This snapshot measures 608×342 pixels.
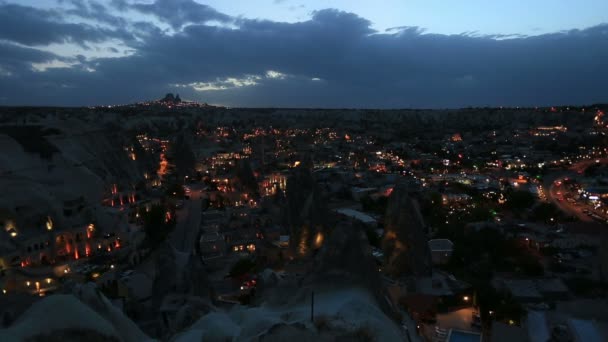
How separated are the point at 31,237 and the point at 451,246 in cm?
1977

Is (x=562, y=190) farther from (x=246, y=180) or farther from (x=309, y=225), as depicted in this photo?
(x=309, y=225)

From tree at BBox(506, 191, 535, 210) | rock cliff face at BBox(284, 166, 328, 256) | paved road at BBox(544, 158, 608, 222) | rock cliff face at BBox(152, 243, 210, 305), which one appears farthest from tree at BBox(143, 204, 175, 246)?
paved road at BBox(544, 158, 608, 222)

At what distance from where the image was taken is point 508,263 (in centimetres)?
1912

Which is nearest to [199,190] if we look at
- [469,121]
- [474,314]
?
[474,314]

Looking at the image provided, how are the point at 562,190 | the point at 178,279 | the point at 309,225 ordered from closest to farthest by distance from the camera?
1. the point at 178,279
2. the point at 309,225
3. the point at 562,190

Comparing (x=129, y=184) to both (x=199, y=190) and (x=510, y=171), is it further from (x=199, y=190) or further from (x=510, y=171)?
(x=510, y=171)

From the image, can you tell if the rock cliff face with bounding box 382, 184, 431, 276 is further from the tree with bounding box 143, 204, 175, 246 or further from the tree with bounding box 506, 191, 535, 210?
the tree with bounding box 506, 191, 535, 210

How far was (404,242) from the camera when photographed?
17328 mm

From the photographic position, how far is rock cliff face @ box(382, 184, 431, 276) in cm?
1706

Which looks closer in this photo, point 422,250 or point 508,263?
point 422,250

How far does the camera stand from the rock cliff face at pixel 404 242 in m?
17.1

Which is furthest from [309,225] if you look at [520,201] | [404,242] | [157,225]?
[520,201]

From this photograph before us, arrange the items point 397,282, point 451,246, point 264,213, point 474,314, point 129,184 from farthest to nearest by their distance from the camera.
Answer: point 129,184
point 264,213
point 451,246
point 397,282
point 474,314

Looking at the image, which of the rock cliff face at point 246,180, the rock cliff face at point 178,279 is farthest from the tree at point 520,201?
the rock cliff face at point 178,279
